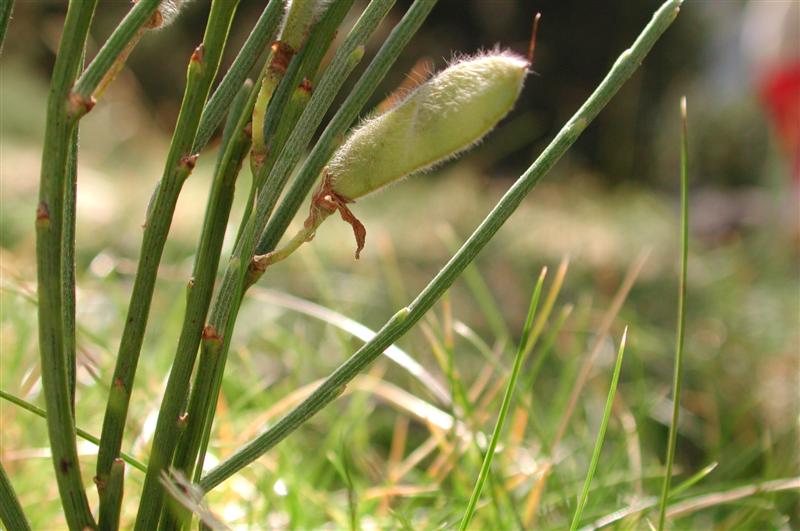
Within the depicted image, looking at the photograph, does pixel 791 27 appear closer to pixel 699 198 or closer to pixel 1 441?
pixel 699 198

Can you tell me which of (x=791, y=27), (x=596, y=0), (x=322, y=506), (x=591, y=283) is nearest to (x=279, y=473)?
(x=322, y=506)

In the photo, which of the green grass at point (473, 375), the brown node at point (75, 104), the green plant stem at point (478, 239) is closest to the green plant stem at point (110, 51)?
the brown node at point (75, 104)

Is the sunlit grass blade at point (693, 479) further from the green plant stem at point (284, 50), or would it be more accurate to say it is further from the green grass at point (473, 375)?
the green plant stem at point (284, 50)

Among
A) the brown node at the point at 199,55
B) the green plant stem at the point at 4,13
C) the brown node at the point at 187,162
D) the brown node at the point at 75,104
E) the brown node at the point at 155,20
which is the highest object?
the green plant stem at the point at 4,13

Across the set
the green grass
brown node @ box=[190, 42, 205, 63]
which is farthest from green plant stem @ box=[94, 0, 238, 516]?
the green grass

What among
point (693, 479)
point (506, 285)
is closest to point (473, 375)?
point (506, 285)

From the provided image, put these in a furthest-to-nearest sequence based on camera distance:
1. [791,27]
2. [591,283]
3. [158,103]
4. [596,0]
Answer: [158,103] → [596,0] → [791,27] → [591,283]

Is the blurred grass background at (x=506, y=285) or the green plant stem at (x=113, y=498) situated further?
the blurred grass background at (x=506, y=285)
